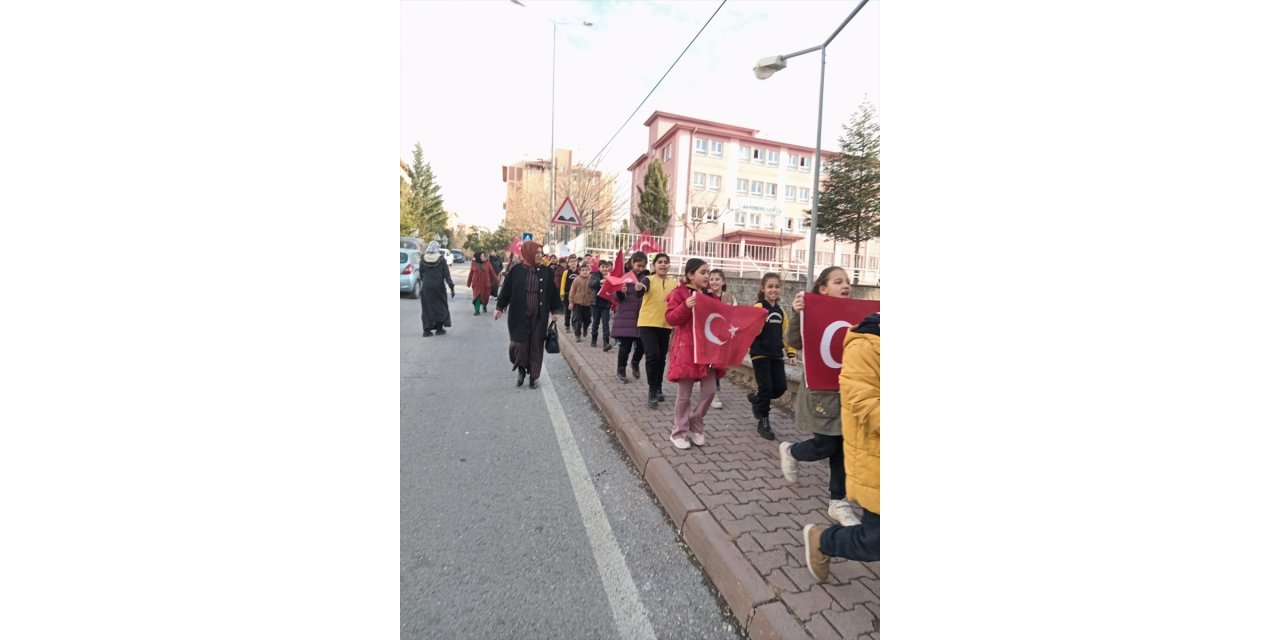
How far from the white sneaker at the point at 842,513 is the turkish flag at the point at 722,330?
147 centimetres

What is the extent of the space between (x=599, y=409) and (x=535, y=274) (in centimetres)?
190

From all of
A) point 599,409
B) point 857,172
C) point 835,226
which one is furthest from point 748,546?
point 835,226

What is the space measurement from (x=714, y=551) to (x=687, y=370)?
5.73 ft

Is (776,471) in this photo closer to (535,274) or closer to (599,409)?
(599,409)

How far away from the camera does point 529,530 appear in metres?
3.06

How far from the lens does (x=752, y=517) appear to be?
3.08 meters

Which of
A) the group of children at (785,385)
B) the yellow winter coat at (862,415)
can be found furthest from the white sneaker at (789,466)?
the yellow winter coat at (862,415)

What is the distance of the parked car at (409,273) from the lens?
1570 centimetres

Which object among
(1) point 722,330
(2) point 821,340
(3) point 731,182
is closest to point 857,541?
(2) point 821,340

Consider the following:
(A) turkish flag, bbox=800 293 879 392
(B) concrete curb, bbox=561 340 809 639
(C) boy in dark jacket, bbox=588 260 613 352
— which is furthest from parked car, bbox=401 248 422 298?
(A) turkish flag, bbox=800 293 879 392

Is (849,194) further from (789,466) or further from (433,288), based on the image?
(789,466)

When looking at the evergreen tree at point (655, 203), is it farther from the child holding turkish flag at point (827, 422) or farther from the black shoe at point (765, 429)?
the child holding turkish flag at point (827, 422)

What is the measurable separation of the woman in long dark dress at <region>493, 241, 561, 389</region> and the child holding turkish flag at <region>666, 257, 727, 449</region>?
2428mm

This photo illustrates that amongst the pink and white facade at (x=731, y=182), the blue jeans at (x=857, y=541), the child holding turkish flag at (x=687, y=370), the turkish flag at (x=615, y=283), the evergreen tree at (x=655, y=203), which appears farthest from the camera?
the pink and white facade at (x=731, y=182)
